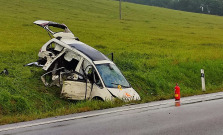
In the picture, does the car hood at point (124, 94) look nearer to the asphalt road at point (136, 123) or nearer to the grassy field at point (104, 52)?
the grassy field at point (104, 52)

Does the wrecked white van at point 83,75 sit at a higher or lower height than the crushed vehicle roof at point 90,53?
lower

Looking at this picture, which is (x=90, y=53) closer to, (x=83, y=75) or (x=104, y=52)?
(x=83, y=75)

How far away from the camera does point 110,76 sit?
43.8 feet

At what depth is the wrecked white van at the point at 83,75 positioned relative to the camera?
12.9 meters

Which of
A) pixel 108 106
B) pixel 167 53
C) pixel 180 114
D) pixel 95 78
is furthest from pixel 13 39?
pixel 180 114

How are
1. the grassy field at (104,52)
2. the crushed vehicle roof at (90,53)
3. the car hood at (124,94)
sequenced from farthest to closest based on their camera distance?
the crushed vehicle roof at (90,53) < the car hood at (124,94) < the grassy field at (104,52)

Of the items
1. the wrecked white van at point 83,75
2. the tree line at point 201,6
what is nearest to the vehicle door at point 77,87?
the wrecked white van at point 83,75

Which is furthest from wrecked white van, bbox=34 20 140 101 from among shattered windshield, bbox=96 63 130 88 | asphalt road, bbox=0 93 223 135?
asphalt road, bbox=0 93 223 135

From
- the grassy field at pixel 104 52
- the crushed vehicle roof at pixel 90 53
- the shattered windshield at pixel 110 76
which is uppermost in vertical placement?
the crushed vehicle roof at pixel 90 53

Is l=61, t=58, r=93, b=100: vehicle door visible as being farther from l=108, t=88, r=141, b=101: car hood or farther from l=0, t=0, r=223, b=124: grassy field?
l=108, t=88, r=141, b=101: car hood

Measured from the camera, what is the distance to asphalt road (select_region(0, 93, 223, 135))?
280 inches

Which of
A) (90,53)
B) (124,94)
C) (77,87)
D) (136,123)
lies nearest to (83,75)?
(77,87)

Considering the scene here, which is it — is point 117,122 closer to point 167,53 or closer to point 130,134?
point 130,134

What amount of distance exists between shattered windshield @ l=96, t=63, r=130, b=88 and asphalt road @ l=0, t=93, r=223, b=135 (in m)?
2.92
